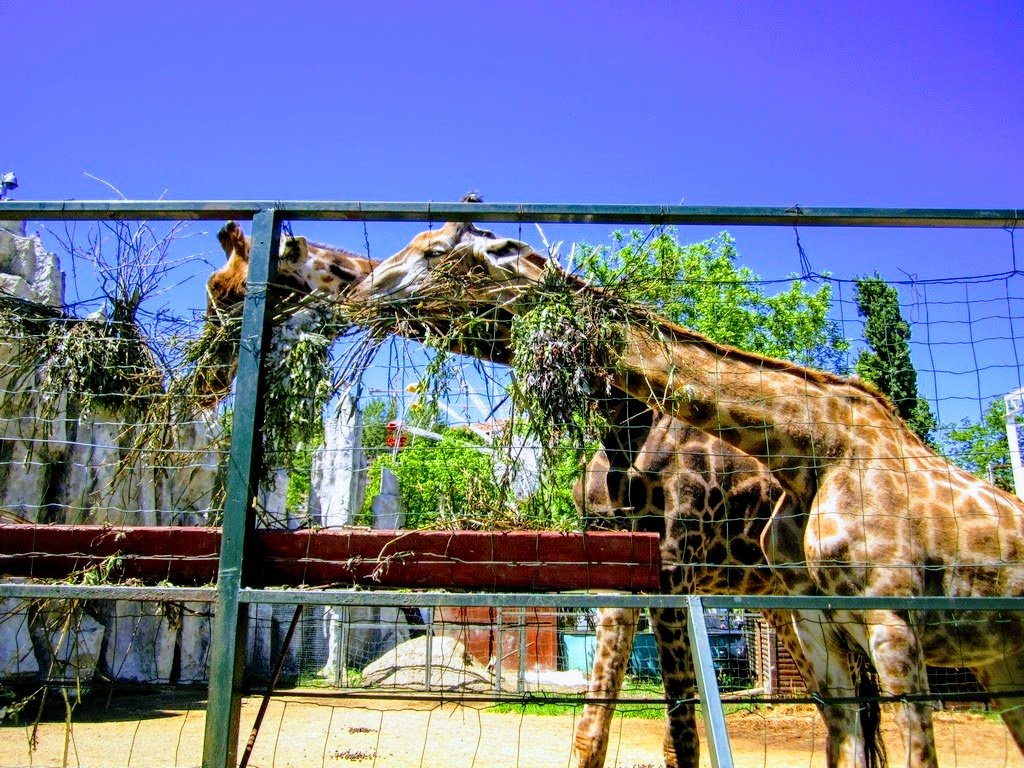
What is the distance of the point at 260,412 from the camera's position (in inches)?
117

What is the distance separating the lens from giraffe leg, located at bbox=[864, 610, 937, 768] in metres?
3.56

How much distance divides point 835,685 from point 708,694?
2408 millimetres

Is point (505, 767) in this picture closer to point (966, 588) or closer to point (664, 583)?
point (664, 583)

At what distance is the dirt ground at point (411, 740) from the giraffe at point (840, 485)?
2.95m

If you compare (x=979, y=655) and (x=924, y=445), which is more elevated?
(x=924, y=445)

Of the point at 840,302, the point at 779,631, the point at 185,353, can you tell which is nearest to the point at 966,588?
the point at 840,302

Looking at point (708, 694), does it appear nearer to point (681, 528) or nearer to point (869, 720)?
point (869, 720)

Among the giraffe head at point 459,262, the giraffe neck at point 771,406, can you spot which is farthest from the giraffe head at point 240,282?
the giraffe neck at point 771,406

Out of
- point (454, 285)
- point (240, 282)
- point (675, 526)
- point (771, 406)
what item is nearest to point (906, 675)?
point (771, 406)

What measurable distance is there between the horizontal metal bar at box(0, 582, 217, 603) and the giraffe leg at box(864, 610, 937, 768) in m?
2.78

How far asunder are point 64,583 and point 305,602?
908 millimetres

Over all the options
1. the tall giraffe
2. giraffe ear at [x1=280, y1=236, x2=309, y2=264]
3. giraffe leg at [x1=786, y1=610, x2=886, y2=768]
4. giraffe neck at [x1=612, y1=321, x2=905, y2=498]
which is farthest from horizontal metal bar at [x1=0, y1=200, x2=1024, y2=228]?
giraffe leg at [x1=786, y1=610, x2=886, y2=768]

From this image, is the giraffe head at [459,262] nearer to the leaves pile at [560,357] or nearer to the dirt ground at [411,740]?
the leaves pile at [560,357]

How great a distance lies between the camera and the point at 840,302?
11.2ft
